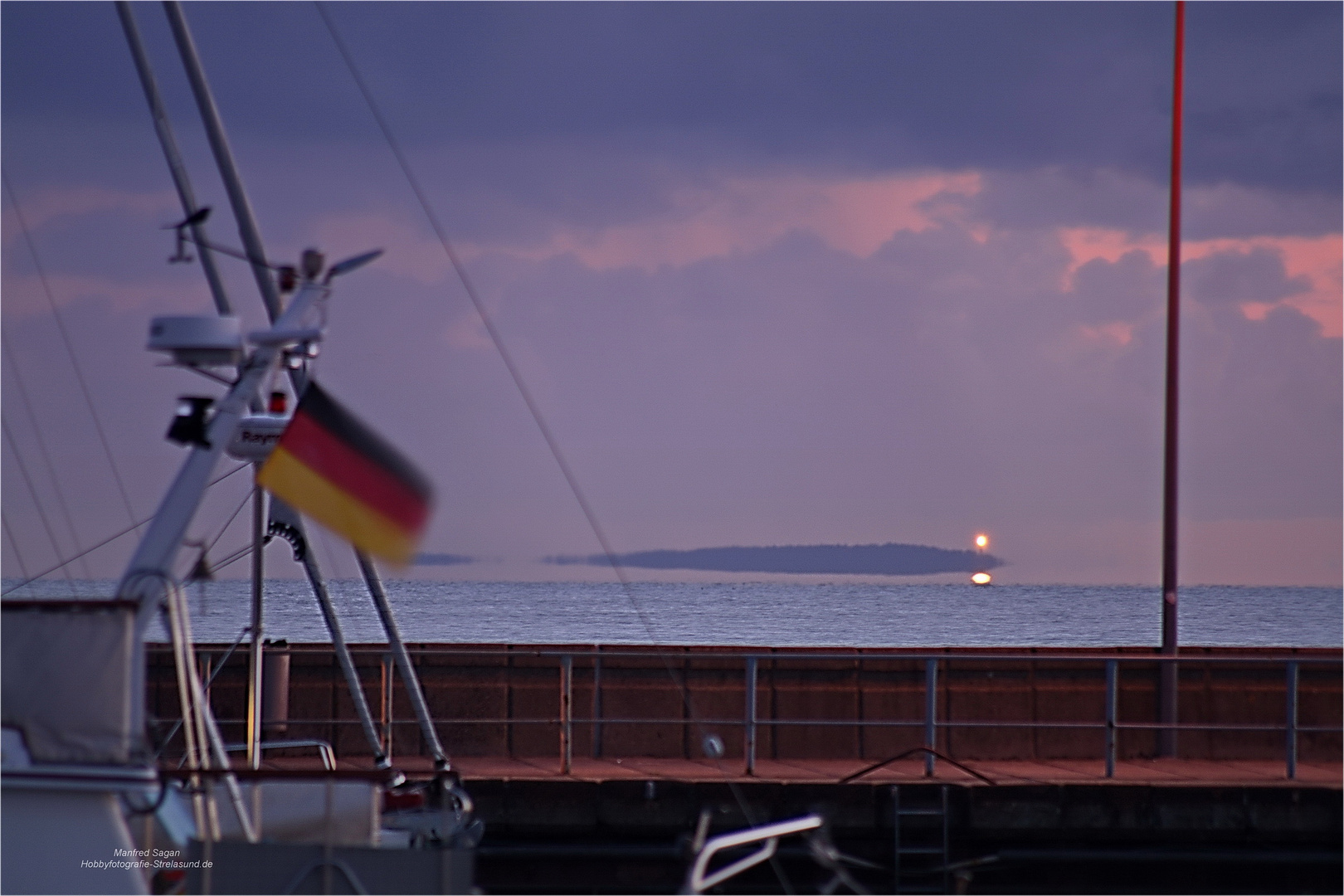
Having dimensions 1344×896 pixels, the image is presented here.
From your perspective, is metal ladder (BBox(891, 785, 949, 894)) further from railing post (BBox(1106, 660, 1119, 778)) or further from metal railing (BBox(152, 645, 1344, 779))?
railing post (BBox(1106, 660, 1119, 778))

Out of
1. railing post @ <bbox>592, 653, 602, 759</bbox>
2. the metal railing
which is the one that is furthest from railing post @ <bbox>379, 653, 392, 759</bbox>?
railing post @ <bbox>592, 653, 602, 759</bbox>

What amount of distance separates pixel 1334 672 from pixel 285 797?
11138 millimetres

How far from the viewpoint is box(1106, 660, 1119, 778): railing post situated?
12.4m

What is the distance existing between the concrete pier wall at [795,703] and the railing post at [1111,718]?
41.6 inches

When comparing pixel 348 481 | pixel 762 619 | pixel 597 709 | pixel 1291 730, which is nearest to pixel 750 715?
pixel 597 709

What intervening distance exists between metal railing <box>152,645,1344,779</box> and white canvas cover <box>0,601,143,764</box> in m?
5.61

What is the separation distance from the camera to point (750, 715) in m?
12.6

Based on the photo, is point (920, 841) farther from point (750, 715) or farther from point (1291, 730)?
point (1291, 730)

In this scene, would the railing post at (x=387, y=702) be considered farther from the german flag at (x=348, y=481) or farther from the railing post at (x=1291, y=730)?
the railing post at (x=1291, y=730)

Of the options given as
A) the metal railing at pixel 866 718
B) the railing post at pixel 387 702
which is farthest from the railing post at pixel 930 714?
the railing post at pixel 387 702

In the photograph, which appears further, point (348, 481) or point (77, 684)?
point (348, 481)

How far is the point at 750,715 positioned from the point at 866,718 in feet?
6.33

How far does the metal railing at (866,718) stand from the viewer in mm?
12633

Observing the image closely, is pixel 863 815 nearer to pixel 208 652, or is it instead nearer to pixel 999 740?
pixel 999 740
